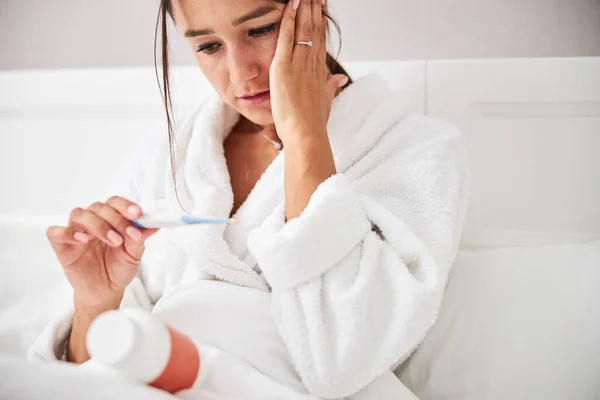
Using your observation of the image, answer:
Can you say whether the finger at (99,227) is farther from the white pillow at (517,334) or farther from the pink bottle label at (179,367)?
the white pillow at (517,334)

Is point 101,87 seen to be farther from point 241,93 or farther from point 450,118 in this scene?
point 450,118

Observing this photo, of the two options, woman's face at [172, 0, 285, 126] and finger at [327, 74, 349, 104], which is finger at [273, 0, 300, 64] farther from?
finger at [327, 74, 349, 104]

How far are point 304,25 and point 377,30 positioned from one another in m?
0.36

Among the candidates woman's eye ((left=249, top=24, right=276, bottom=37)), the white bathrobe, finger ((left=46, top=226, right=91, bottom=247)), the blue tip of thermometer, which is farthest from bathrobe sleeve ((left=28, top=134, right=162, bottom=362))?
woman's eye ((left=249, top=24, right=276, bottom=37))

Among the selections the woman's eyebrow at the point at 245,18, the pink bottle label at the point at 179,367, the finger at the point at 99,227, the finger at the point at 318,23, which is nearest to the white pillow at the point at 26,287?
the finger at the point at 99,227

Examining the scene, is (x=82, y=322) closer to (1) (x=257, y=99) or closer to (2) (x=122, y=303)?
(2) (x=122, y=303)

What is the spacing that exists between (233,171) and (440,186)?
Result: 0.42 metres

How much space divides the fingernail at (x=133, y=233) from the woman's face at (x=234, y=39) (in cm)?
31

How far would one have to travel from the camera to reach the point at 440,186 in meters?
0.79

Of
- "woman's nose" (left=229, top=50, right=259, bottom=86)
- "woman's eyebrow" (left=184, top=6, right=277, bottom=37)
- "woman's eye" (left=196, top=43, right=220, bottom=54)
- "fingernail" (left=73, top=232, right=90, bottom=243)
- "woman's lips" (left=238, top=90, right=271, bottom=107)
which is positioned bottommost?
"fingernail" (left=73, top=232, right=90, bottom=243)

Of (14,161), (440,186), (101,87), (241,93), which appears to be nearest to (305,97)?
(241,93)

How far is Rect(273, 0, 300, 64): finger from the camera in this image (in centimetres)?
81

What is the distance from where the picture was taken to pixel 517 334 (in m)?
0.75

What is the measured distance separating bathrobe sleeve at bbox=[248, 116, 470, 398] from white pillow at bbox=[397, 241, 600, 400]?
10 centimetres
